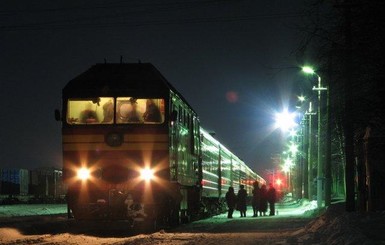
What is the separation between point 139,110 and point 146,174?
1817 millimetres

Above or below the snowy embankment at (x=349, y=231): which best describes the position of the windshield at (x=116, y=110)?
above

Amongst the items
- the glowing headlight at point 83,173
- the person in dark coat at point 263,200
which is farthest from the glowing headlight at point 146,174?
the person in dark coat at point 263,200

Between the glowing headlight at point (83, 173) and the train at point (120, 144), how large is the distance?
16 millimetres

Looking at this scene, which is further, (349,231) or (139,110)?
(139,110)

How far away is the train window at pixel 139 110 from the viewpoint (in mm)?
18938

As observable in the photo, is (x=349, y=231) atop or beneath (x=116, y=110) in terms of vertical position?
beneath

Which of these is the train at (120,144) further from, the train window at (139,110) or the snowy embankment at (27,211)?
the snowy embankment at (27,211)

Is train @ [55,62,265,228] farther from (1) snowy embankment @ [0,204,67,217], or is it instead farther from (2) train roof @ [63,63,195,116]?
(1) snowy embankment @ [0,204,67,217]

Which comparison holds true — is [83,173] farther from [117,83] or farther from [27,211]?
[27,211]

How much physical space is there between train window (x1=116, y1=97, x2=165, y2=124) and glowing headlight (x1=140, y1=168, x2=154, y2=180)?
1329 mm

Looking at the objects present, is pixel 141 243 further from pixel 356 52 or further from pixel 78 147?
pixel 356 52

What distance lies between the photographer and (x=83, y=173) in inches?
733

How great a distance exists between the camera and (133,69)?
20.1 metres

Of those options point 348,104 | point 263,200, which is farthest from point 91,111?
point 263,200
